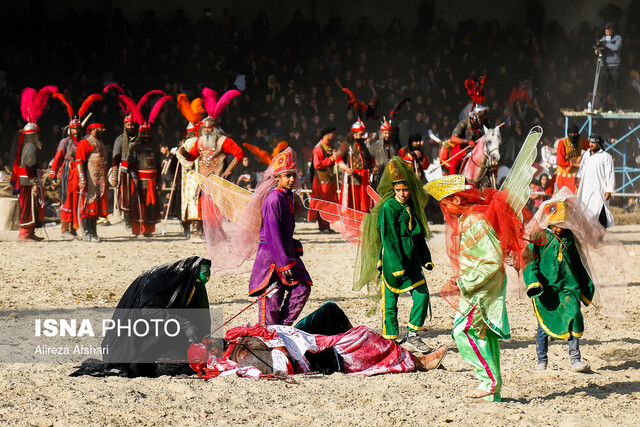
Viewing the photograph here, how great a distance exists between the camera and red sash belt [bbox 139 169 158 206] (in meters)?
14.5

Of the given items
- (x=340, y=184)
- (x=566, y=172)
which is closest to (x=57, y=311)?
(x=340, y=184)

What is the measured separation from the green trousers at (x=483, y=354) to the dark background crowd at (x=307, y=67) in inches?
533

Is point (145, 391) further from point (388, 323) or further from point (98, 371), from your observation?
point (388, 323)

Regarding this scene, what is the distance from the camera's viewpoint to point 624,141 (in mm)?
19219

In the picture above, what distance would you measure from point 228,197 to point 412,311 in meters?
1.95

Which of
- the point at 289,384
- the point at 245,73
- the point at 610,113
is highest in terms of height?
the point at 245,73

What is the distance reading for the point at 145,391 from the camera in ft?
19.1

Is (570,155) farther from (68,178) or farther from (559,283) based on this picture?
(559,283)

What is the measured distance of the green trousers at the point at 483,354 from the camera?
569cm

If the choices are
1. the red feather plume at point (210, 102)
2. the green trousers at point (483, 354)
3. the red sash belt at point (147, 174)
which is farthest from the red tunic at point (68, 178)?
the green trousers at point (483, 354)

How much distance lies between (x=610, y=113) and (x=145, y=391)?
46.4 ft

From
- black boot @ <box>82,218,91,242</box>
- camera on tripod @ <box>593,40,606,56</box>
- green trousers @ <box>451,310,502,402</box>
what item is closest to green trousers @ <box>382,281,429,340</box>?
green trousers @ <box>451,310,502,402</box>

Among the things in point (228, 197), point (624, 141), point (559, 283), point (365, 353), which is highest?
point (624, 141)

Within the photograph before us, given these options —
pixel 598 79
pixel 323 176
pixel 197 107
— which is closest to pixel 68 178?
pixel 197 107
